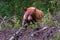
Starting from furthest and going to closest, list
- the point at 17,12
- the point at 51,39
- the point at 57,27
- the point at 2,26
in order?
the point at 17,12 → the point at 2,26 → the point at 57,27 → the point at 51,39

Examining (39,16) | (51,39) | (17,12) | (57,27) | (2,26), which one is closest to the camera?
(51,39)

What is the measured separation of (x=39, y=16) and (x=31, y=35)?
1.84 m

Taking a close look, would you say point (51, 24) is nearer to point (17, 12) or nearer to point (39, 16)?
point (39, 16)

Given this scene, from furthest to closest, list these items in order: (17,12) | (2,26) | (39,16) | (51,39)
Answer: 1. (17,12)
2. (39,16)
3. (2,26)
4. (51,39)

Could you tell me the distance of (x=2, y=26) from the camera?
7.22 metres

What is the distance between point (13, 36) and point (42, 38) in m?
0.62

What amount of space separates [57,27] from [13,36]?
909 millimetres

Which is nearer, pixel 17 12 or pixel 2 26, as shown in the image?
pixel 2 26

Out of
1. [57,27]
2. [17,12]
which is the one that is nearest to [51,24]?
[57,27]

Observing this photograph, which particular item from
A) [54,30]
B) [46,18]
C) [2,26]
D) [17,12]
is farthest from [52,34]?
[17,12]

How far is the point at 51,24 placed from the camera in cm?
679

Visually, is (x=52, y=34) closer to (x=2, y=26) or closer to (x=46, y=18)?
(x=46, y=18)

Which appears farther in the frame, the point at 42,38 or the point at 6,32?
the point at 6,32

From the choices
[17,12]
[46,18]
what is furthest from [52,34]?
[17,12]
